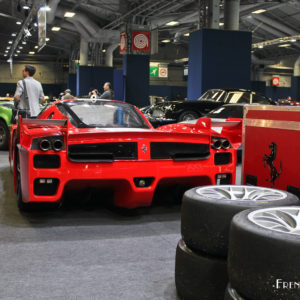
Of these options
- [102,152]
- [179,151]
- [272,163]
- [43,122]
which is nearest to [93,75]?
[43,122]

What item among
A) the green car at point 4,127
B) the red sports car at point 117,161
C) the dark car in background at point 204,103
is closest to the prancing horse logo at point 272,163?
Result: the red sports car at point 117,161

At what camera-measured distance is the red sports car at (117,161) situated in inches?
145

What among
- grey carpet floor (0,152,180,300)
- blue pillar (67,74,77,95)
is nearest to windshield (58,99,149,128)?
grey carpet floor (0,152,180,300)

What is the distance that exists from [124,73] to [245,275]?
21.7m

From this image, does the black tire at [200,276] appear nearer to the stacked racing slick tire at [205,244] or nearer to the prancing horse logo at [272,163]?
the stacked racing slick tire at [205,244]

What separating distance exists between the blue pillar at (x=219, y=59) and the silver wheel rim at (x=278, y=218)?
39.7 ft

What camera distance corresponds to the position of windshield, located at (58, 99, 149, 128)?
4.64 m

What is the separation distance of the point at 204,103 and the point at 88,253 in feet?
34.5

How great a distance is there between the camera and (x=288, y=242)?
60.2 inches

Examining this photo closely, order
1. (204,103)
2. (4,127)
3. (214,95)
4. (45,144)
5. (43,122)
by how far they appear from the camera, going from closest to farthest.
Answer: (45,144), (43,122), (4,127), (214,95), (204,103)

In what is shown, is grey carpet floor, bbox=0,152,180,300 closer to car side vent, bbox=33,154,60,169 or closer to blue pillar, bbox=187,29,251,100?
car side vent, bbox=33,154,60,169

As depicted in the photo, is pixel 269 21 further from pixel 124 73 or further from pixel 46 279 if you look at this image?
pixel 46 279

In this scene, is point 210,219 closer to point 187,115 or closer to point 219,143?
point 219,143

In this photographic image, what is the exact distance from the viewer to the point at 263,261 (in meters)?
1.57
